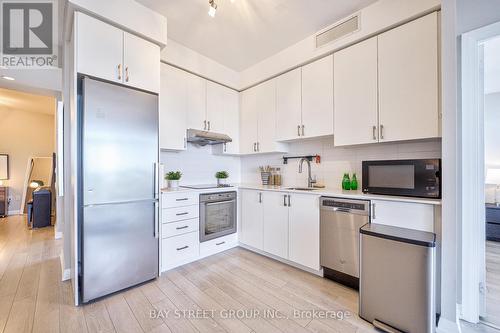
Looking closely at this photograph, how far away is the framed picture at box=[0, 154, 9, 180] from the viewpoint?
215 inches

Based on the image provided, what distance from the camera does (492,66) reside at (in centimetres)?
254

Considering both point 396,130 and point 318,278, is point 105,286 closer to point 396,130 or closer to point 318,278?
point 318,278

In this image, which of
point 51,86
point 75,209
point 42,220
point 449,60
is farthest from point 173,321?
point 42,220

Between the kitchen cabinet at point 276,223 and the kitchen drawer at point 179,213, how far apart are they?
93 cm

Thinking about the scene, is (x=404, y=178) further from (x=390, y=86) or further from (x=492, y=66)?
(x=492, y=66)

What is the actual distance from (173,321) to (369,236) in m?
1.70

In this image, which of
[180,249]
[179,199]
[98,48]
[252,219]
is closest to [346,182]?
[252,219]

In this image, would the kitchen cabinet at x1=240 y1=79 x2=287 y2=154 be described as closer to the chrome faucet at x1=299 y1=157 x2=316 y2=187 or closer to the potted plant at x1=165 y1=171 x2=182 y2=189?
the chrome faucet at x1=299 y1=157 x2=316 y2=187

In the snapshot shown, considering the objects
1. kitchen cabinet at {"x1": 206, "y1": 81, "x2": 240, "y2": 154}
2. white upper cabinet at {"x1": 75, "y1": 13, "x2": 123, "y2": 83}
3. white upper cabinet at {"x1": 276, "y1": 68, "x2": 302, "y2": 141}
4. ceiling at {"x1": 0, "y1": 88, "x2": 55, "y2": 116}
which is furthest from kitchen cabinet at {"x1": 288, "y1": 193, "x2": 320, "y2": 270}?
ceiling at {"x1": 0, "y1": 88, "x2": 55, "y2": 116}

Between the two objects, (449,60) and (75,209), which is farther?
(75,209)

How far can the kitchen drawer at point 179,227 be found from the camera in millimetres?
2445

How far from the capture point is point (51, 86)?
136 inches

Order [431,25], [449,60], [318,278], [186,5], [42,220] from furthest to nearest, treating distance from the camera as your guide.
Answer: [42,220], [318,278], [186,5], [431,25], [449,60]

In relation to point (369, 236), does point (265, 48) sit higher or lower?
higher
